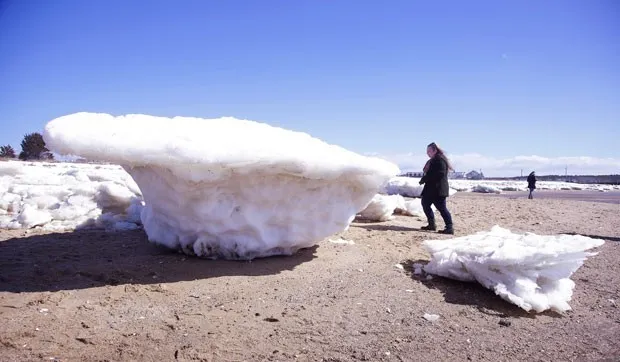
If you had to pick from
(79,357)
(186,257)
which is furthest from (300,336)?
(186,257)

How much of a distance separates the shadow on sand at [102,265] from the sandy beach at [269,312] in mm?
20

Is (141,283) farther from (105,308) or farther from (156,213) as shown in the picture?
(156,213)

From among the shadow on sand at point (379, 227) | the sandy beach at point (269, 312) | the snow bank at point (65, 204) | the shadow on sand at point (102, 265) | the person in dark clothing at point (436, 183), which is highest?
the person in dark clothing at point (436, 183)

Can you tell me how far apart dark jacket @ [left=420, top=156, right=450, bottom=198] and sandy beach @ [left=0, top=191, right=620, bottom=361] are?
263 cm

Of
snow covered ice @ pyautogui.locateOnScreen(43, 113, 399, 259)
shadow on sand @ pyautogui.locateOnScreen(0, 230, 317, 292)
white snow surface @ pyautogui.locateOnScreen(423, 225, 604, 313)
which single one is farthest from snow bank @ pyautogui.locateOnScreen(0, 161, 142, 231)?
white snow surface @ pyautogui.locateOnScreen(423, 225, 604, 313)

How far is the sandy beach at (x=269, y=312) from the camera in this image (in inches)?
110

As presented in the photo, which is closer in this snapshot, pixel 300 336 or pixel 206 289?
pixel 300 336

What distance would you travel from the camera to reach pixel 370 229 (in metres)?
7.31

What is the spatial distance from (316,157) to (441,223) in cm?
525

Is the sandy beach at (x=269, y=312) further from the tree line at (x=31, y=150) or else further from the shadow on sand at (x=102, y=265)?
the tree line at (x=31, y=150)

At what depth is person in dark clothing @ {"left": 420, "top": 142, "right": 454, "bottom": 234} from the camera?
7.43m

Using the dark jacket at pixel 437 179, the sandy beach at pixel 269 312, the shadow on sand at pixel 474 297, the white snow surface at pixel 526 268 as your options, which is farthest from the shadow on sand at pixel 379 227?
the white snow surface at pixel 526 268

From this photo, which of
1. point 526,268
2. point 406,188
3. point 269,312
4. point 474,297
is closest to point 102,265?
point 269,312

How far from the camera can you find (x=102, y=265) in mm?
4320
